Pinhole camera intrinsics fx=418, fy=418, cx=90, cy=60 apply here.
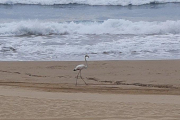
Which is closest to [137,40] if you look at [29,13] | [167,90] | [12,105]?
[167,90]

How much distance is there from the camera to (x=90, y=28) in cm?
1894

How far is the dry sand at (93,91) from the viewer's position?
6.82 m

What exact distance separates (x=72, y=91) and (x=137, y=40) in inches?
279

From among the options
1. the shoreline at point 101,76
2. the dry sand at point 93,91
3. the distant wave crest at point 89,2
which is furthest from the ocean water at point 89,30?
the dry sand at point 93,91

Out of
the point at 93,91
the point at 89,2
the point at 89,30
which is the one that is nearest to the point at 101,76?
the point at 93,91

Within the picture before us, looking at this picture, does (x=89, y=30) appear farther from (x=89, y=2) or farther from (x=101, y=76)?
(x=89, y=2)

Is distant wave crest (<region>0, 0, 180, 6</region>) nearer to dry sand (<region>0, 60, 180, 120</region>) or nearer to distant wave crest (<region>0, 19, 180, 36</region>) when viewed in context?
distant wave crest (<region>0, 19, 180, 36</region>)

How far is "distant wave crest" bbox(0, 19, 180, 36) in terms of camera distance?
18.3 metres

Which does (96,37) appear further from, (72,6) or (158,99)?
(72,6)

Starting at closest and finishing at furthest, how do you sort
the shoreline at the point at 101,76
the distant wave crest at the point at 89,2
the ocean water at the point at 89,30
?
1. the shoreline at the point at 101,76
2. the ocean water at the point at 89,30
3. the distant wave crest at the point at 89,2

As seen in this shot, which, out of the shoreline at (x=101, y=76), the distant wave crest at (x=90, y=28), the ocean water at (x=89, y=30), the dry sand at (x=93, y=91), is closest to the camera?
the dry sand at (x=93, y=91)

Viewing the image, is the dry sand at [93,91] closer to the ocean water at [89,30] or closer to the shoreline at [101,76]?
the shoreline at [101,76]

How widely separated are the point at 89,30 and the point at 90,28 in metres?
0.37

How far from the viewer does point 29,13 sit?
1010 inches
